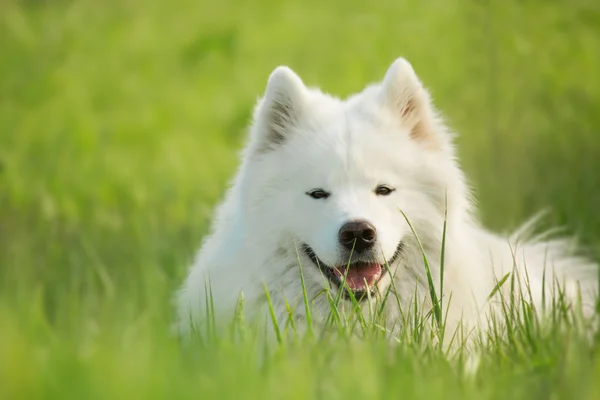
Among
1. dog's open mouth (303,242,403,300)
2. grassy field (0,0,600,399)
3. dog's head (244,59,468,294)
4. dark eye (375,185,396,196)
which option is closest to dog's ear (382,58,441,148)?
dog's head (244,59,468,294)

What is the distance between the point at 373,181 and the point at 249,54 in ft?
25.6

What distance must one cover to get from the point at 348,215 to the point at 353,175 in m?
0.29

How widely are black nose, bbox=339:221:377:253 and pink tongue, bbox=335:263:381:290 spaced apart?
7.3 inches

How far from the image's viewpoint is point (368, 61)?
10.8m

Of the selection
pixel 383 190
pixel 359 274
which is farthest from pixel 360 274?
pixel 383 190

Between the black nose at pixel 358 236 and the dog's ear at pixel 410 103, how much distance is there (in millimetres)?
828

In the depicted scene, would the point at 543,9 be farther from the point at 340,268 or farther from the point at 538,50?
the point at 340,268

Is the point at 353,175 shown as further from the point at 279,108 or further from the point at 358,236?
the point at 279,108

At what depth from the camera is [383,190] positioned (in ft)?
13.3

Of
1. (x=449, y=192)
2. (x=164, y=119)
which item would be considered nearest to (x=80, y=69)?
(x=164, y=119)

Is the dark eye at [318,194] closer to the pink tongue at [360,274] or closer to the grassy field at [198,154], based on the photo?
the pink tongue at [360,274]

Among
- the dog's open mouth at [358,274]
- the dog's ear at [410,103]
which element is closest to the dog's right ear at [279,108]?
the dog's ear at [410,103]

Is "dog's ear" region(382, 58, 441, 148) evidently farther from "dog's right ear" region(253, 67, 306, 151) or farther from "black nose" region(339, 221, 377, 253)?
"black nose" region(339, 221, 377, 253)

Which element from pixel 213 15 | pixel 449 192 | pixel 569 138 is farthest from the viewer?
pixel 213 15
